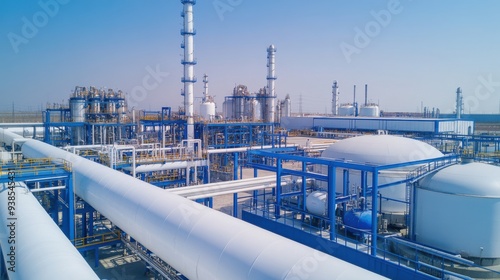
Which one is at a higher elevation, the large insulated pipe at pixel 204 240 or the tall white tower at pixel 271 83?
the tall white tower at pixel 271 83

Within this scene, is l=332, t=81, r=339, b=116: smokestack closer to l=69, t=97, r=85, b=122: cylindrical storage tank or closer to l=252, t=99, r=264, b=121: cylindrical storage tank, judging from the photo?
l=252, t=99, r=264, b=121: cylindrical storage tank

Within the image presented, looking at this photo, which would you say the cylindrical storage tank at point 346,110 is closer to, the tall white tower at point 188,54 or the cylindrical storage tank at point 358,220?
the tall white tower at point 188,54

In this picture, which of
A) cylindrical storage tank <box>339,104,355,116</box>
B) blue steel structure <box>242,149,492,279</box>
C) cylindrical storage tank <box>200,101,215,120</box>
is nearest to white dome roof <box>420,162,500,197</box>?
blue steel structure <box>242,149,492,279</box>

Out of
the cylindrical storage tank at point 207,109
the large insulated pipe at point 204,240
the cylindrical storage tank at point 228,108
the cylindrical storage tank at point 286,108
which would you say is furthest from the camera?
the cylindrical storage tank at point 286,108

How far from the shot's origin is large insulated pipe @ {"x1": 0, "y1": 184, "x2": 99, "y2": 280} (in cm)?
623

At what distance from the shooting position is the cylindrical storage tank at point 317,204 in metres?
14.1

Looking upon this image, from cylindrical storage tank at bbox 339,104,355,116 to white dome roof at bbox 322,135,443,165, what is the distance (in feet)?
147

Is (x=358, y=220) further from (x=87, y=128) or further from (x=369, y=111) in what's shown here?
(x=369, y=111)

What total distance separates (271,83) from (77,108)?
19619 mm

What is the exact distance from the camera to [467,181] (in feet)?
37.0

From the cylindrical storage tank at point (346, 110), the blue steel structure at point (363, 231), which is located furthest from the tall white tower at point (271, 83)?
the blue steel structure at point (363, 231)

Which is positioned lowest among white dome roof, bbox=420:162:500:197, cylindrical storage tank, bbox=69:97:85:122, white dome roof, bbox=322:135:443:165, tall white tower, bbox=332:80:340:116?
white dome roof, bbox=420:162:500:197

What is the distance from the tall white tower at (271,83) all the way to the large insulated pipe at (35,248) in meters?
31.2

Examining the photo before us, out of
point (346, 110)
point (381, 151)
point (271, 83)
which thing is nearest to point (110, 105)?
point (271, 83)
